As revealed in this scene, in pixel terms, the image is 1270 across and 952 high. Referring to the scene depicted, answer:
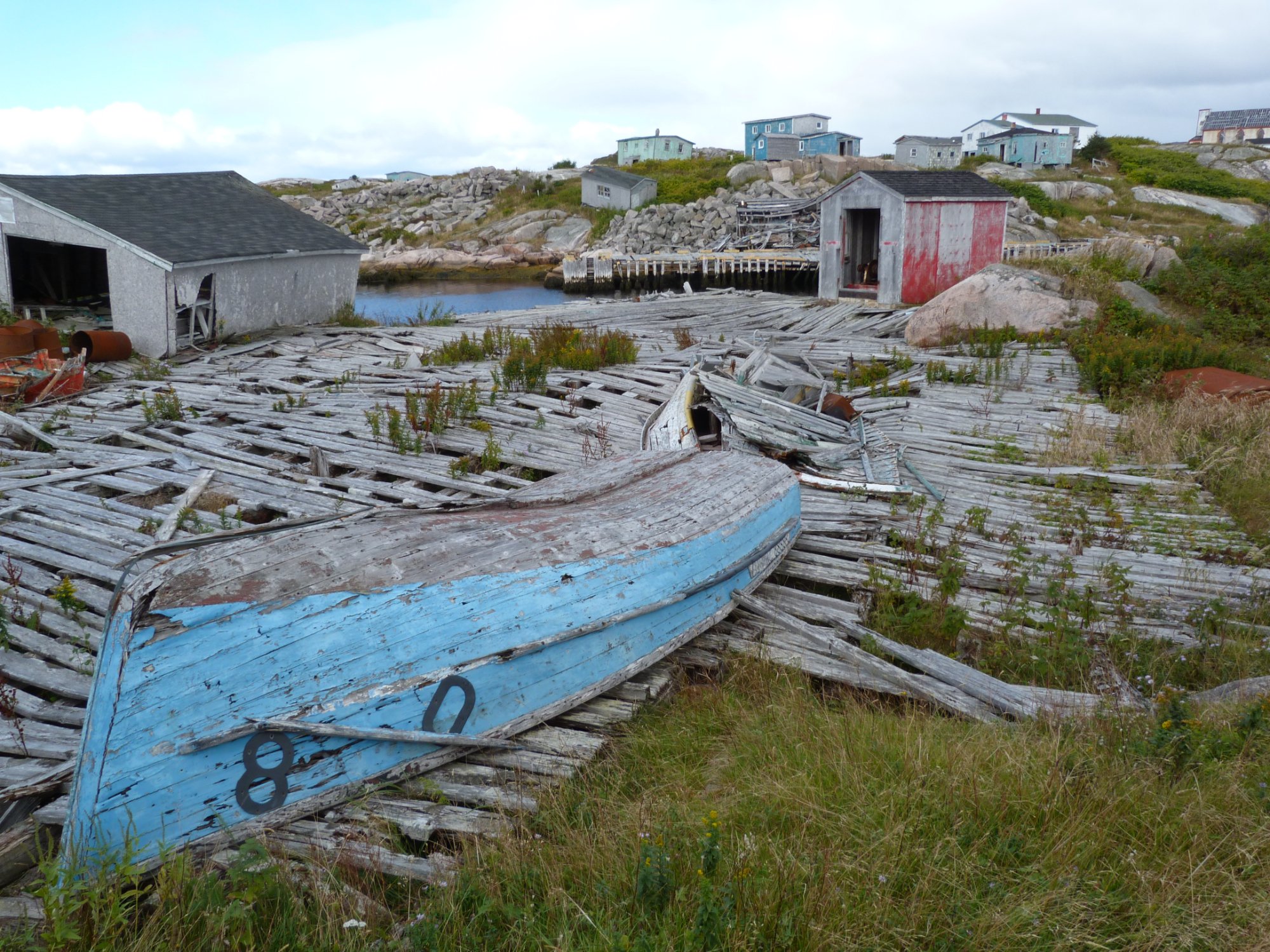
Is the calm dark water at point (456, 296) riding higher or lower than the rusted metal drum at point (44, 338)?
higher

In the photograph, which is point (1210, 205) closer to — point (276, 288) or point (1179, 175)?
point (1179, 175)

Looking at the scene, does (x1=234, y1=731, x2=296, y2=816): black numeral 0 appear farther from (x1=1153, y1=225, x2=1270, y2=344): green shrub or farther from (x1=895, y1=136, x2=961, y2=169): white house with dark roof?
(x1=895, y1=136, x2=961, y2=169): white house with dark roof

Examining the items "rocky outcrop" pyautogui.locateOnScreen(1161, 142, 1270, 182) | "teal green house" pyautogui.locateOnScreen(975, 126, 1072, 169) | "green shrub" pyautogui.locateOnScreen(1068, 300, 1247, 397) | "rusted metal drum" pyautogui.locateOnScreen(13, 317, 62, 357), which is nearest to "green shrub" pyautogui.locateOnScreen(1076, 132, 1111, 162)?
"teal green house" pyautogui.locateOnScreen(975, 126, 1072, 169)

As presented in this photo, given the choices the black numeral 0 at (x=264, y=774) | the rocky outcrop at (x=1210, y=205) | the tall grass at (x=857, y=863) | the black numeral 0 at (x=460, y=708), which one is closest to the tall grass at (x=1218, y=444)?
the tall grass at (x=857, y=863)

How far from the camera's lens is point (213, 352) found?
1680 cm

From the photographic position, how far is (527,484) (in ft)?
26.8

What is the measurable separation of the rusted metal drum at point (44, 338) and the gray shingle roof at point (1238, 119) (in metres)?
130

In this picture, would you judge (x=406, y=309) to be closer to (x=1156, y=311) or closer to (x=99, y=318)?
(x=99, y=318)

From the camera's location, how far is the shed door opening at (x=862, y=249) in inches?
973

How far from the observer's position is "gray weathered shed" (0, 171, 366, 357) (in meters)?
16.5

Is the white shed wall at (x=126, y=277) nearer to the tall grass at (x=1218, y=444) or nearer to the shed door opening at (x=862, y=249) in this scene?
the tall grass at (x=1218, y=444)

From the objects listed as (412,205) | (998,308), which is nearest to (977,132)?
(412,205)

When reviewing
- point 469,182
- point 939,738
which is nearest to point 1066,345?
point 939,738

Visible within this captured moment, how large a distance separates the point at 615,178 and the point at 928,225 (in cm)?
4207
